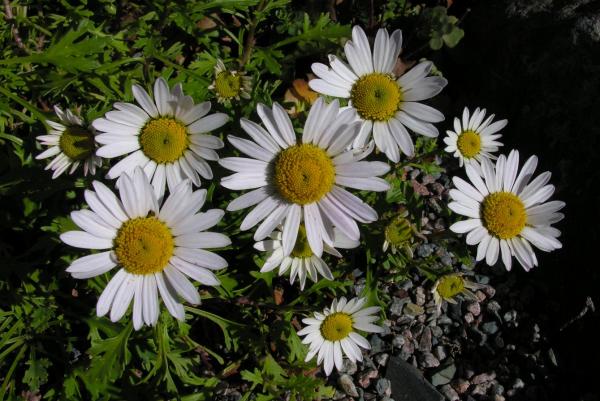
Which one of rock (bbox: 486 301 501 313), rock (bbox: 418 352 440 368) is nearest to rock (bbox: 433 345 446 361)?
rock (bbox: 418 352 440 368)

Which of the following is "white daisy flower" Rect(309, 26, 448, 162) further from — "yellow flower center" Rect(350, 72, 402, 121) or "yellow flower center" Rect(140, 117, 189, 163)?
"yellow flower center" Rect(140, 117, 189, 163)

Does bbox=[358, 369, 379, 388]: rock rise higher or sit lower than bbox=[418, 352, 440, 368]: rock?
lower

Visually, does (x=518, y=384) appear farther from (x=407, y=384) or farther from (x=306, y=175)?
(x=306, y=175)

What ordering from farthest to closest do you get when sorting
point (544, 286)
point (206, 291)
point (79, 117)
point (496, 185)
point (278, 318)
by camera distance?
point (544, 286), point (278, 318), point (206, 291), point (496, 185), point (79, 117)

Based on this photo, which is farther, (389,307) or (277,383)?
(389,307)

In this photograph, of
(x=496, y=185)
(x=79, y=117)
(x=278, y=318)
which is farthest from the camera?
(x=278, y=318)

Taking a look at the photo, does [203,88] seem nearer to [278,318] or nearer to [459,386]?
[278,318]

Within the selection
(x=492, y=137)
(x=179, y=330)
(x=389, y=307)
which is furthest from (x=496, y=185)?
(x=179, y=330)
